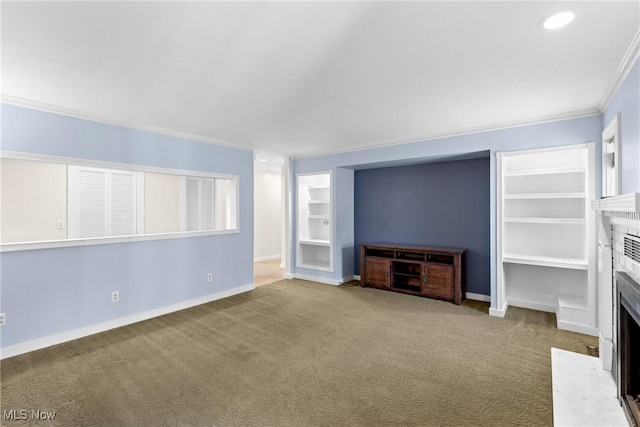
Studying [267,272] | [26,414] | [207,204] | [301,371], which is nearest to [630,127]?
[301,371]

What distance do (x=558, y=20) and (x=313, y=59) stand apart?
1.50 metres

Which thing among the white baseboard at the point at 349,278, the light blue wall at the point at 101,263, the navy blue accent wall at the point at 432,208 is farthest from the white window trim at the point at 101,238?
the navy blue accent wall at the point at 432,208

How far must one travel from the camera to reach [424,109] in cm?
341

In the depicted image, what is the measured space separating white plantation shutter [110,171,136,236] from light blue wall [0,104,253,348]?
1734mm

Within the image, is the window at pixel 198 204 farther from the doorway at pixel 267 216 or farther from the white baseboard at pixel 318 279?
the white baseboard at pixel 318 279

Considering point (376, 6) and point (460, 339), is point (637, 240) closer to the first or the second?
point (460, 339)

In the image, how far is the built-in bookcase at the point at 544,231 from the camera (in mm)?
3771

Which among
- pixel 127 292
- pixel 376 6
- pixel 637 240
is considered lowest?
pixel 127 292

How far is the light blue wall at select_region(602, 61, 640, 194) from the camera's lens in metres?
2.20

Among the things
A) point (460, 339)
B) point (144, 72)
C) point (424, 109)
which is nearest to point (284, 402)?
point (460, 339)

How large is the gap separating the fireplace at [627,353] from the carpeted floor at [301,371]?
1.45ft

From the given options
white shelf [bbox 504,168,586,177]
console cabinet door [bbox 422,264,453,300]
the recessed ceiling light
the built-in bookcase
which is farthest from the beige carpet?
the recessed ceiling light

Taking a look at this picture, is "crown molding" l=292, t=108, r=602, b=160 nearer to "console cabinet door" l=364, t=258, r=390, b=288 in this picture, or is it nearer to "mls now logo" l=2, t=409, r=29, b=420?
"console cabinet door" l=364, t=258, r=390, b=288

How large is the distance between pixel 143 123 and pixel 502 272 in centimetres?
489
